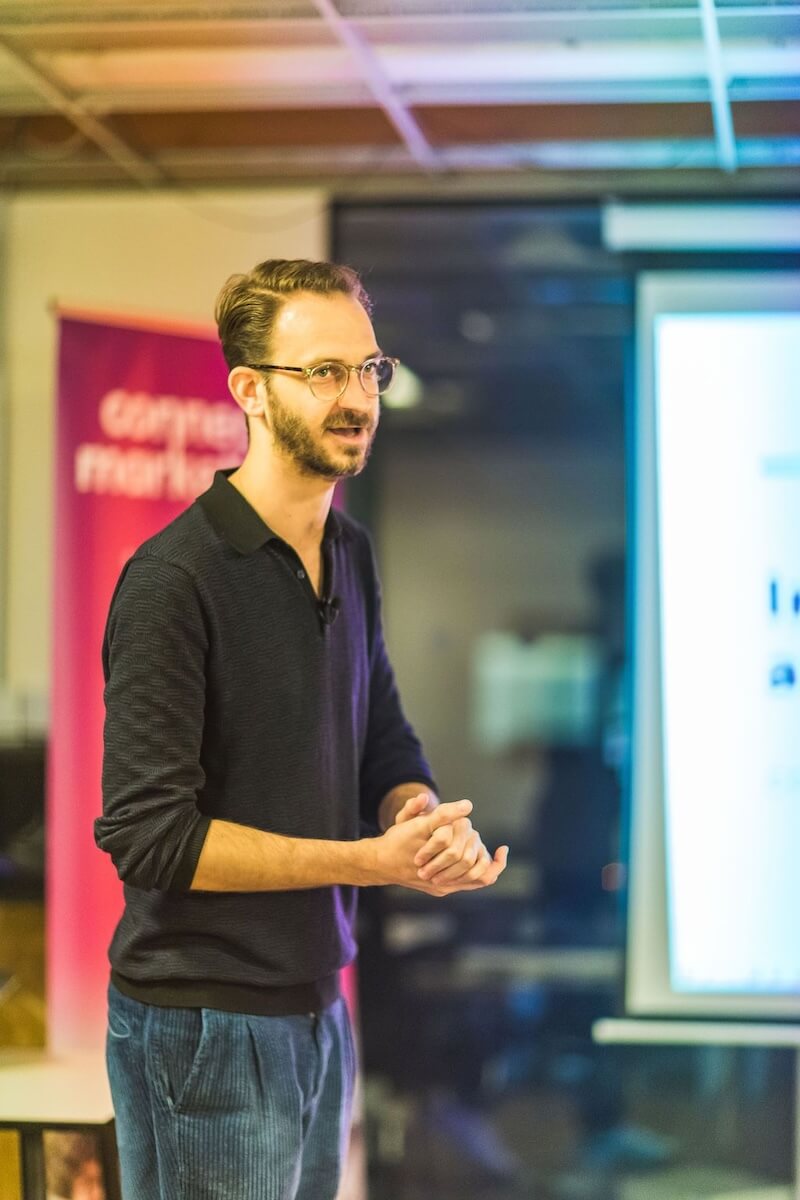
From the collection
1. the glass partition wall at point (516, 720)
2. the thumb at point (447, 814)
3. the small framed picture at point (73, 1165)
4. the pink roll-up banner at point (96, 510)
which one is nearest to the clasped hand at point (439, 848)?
the thumb at point (447, 814)

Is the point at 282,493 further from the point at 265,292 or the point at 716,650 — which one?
the point at 716,650

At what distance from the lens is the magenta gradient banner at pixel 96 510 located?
305 centimetres

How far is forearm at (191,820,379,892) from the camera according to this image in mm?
1402

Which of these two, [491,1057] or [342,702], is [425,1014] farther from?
[342,702]

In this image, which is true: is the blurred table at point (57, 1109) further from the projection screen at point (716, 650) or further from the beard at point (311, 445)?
the projection screen at point (716, 650)

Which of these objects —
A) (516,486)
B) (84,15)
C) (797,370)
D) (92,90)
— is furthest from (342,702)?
(516,486)

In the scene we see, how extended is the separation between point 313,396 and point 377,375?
9 cm

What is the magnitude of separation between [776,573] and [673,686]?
13.3 inches

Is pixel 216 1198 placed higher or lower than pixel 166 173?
lower

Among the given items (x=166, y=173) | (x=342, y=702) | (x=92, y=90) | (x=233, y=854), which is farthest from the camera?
(x=166, y=173)

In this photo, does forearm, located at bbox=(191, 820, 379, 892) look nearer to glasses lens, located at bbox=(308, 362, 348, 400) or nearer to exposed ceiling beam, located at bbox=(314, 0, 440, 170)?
glasses lens, located at bbox=(308, 362, 348, 400)

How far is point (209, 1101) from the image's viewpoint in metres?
1.47

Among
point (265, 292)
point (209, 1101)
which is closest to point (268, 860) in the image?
Result: point (209, 1101)

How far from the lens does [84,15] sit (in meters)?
2.80
